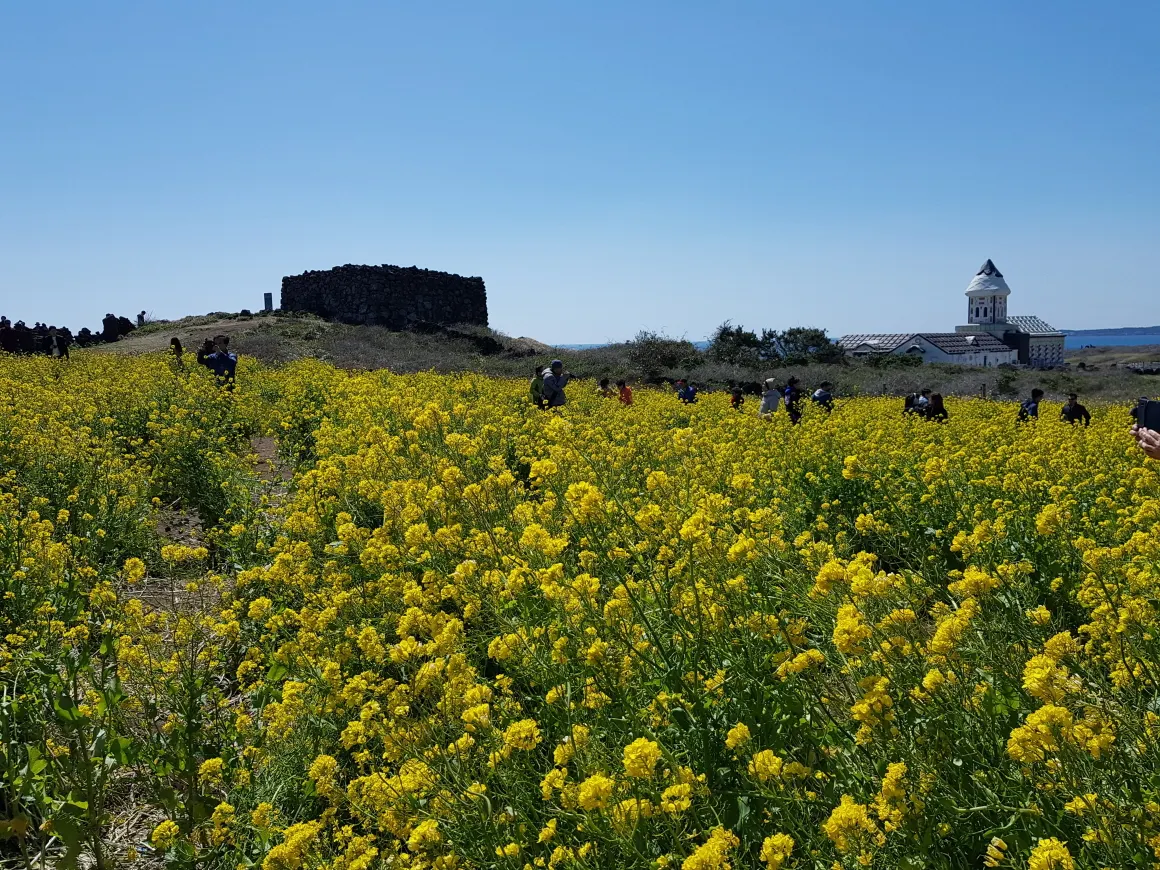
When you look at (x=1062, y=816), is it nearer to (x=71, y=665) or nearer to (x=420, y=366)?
(x=71, y=665)

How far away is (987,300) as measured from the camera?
104062mm

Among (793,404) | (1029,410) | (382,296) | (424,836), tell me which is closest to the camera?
(424,836)

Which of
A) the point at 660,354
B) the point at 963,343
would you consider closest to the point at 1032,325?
the point at 963,343

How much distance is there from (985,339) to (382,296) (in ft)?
214

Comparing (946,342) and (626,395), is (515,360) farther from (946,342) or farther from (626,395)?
(946,342)

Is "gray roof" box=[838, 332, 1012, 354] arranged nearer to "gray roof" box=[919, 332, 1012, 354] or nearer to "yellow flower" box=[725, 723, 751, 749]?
"gray roof" box=[919, 332, 1012, 354]

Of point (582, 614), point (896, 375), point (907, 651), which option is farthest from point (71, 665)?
point (896, 375)

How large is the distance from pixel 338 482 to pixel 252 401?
6.97 metres

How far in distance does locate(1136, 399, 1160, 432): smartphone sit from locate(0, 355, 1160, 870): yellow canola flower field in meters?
0.37

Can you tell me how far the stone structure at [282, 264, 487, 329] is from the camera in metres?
37.4

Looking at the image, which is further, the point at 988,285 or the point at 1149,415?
the point at 988,285

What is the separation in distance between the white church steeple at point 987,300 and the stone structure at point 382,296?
8473 cm

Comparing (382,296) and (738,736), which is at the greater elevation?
(382,296)

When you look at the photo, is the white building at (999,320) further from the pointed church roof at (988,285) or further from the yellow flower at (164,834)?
the yellow flower at (164,834)
